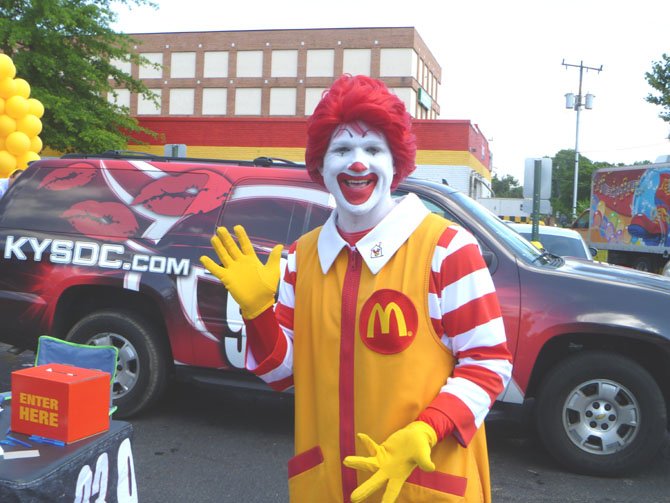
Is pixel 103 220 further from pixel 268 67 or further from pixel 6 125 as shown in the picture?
pixel 268 67

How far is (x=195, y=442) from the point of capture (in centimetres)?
479

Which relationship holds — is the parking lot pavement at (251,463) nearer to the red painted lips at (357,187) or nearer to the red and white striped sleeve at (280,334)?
the red and white striped sleeve at (280,334)

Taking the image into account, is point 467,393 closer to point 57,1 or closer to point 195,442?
point 195,442

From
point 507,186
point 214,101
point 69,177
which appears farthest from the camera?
point 507,186

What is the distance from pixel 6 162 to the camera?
28.2 ft

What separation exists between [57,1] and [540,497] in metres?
16.6

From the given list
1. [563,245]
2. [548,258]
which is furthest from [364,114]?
[563,245]

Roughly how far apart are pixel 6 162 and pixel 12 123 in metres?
0.51

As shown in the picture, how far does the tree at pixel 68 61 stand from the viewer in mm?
16750

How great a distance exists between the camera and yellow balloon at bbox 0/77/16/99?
28.3 ft

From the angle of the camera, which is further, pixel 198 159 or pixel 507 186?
pixel 507 186

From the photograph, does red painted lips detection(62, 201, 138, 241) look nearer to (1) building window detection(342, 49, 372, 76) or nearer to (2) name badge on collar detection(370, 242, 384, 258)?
(2) name badge on collar detection(370, 242, 384, 258)

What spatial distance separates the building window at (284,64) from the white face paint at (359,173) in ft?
168

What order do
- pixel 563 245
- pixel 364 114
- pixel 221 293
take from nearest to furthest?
pixel 364 114 → pixel 221 293 → pixel 563 245
